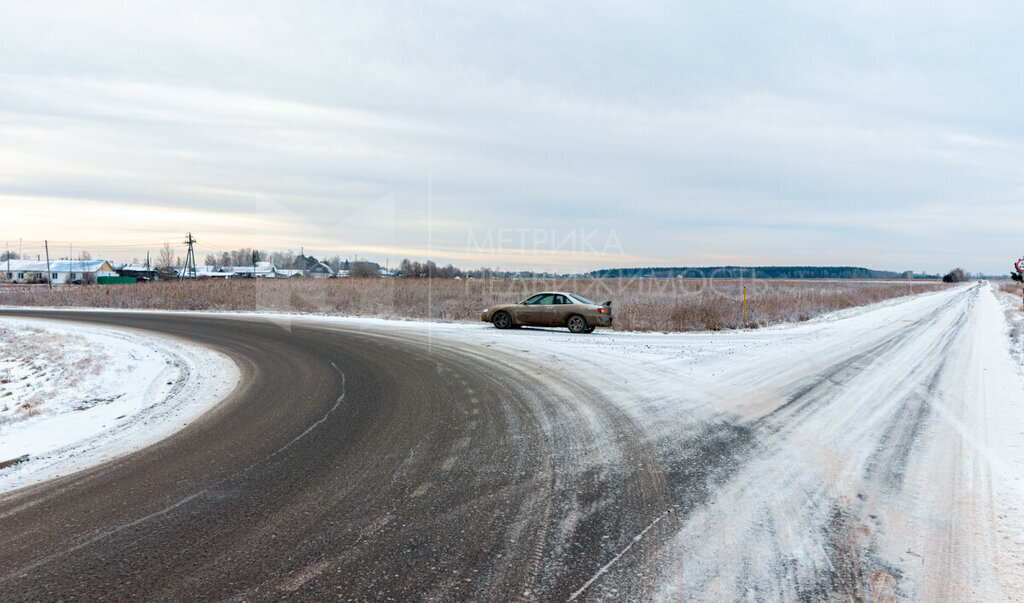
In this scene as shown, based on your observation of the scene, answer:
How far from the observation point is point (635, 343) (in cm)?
1484

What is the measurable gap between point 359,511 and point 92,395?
7.34m

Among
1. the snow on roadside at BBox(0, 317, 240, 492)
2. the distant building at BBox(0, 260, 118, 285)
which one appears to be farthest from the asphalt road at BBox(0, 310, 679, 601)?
the distant building at BBox(0, 260, 118, 285)

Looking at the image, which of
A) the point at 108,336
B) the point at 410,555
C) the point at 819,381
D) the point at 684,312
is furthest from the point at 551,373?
the point at 108,336

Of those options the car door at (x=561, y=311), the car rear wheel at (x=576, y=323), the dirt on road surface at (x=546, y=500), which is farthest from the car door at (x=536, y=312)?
the dirt on road surface at (x=546, y=500)

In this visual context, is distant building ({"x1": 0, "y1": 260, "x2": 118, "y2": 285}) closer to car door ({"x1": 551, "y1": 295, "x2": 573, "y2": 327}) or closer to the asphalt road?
car door ({"x1": 551, "y1": 295, "x2": 573, "y2": 327})

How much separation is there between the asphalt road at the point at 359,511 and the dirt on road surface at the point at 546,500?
0.02 m

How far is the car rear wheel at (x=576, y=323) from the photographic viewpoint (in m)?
18.0

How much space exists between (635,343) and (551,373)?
5.49 metres

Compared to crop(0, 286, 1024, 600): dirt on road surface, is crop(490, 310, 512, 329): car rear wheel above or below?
above

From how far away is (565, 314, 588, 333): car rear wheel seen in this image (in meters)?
18.0

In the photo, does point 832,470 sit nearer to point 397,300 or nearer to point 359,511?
point 359,511

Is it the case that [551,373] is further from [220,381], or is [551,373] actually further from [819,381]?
[220,381]

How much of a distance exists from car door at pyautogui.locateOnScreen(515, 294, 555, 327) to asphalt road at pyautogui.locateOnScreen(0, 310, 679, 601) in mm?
11023

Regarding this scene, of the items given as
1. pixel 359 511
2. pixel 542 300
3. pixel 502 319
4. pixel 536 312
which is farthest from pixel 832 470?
pixel 502 319
